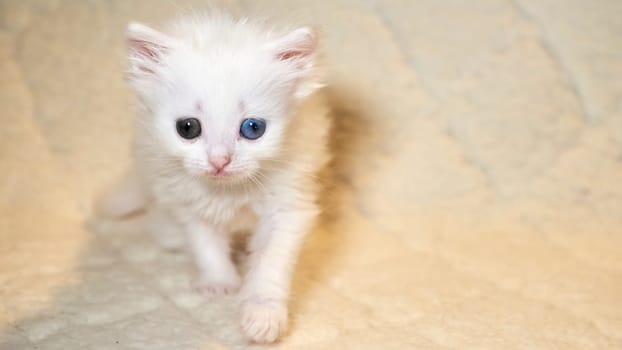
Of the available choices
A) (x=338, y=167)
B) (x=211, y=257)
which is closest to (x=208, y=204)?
(x=211, y=257)

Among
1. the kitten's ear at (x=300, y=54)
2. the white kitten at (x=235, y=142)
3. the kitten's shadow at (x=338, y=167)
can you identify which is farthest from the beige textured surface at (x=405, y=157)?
the kitten's ear at (x=300, y=54)

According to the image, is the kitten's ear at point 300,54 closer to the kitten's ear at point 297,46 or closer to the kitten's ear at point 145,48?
the kitten's ear at point 297,46

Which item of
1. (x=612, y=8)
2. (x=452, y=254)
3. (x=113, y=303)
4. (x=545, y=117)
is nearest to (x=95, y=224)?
(x=113, y=303)

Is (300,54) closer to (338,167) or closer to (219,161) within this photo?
(219,161)

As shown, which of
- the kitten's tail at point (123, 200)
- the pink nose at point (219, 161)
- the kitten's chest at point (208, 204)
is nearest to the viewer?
the pink nose at point (219, 161)

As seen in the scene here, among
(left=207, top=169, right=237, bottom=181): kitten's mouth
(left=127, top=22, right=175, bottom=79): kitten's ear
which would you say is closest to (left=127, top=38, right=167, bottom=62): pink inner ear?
(left=127, top=22, right=175, bottom=79): kitten's ear

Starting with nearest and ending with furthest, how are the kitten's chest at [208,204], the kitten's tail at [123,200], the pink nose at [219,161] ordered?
the pink nose at [219,161] → the kitten's chest at [208,204] → the kitten's tail at [123,200]

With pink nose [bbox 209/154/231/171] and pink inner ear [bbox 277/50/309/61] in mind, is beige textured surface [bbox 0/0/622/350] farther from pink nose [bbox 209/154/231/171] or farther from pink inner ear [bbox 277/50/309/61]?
pink inner ear [bbox 277/50/309/61]
